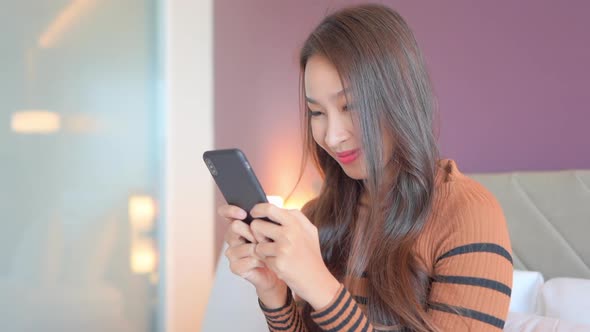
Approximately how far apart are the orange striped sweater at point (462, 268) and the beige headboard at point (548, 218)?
884 millimetres

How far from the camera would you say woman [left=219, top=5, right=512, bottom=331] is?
85 centimetres

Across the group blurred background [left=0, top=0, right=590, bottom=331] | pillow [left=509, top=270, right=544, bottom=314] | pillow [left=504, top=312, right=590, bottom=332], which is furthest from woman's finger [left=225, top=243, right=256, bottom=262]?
pillow [left=509, top=270, right=544, bottom=314]

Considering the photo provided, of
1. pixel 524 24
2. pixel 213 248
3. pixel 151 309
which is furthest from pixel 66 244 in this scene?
pixel 524 24

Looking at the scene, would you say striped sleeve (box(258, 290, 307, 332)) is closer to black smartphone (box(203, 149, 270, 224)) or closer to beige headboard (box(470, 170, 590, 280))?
black smartphone (box(203, 149, 270, 224))

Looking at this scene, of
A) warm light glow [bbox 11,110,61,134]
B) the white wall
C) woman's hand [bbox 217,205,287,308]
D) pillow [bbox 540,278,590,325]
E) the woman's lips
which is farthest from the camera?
the white wall

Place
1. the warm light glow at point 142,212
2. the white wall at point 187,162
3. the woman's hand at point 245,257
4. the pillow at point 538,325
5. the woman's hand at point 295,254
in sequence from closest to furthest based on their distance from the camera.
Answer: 1. the woman's hand at point 295,254
2. the woman's hand at point 245,257
3. the pillow at point 538,325
4. the warm light glow at point 142,212
5. the white wall at point 187,162

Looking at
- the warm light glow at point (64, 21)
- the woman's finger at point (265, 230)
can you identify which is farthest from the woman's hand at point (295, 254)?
the warm light glow at point (64, 21)

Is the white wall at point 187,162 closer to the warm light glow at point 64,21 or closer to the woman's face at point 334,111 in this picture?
the warm light glow at point 64,21

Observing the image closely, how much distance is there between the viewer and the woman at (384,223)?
0.85m

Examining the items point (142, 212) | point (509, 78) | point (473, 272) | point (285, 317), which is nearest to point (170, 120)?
point (142, 212)

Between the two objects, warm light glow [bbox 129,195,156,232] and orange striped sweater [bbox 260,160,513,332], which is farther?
warm light glow [bbox 129,195,156,232]

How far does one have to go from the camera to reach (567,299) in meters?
1.50

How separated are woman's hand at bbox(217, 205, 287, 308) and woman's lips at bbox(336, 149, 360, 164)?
0.78 feet

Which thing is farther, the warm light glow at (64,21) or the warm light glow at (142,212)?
the warm light glow at (142,212)
